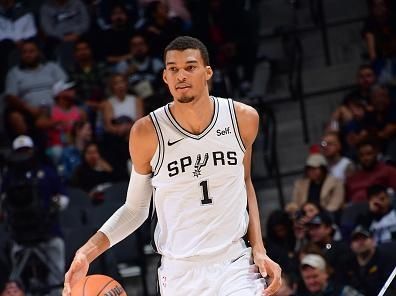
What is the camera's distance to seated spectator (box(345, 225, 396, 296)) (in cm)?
884

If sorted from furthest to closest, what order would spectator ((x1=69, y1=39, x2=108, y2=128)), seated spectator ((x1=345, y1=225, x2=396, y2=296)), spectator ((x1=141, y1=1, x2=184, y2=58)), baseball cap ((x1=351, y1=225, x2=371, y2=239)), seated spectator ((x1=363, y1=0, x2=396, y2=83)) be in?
spectator ((x1=141, y1=1, x2=184, y2=58))
seated spectator ((x1=363, y1=0, x2=396, y2=83))
spectator ((x1=69, y1=39, x2=108, y2=128))
baseball cap ((x1=351, y1=225, x2=371, y2=239))
seated spectator ((x1=345, y1=225, x2=396, y2=296))

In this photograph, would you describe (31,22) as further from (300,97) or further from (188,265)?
(188,265)

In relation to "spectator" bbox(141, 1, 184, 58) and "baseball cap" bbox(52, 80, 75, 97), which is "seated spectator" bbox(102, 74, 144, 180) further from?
"spectator" bbox(141, 1, 184, 58)

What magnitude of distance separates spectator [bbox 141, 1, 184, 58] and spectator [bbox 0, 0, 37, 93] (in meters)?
1.36

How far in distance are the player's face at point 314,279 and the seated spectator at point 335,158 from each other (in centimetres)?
197

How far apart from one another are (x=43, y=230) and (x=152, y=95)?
7.62 feet

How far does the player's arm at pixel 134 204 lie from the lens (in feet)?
17.2

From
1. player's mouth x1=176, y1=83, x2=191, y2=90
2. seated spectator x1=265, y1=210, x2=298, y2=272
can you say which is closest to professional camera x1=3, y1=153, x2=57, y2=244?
seated spectator x1=265, y1=210, x2=298, y2=272

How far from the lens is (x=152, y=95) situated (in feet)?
36.8

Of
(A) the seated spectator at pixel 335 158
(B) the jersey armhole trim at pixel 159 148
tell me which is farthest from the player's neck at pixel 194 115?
(A) the seated spectator at pixel 335 158

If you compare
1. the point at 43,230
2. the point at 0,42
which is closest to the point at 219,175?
the point at 43,230

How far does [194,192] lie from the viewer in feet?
A: 17.3

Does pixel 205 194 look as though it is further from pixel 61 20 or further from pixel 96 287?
pixel 61 20

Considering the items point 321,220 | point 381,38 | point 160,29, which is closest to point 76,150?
point 160,29
